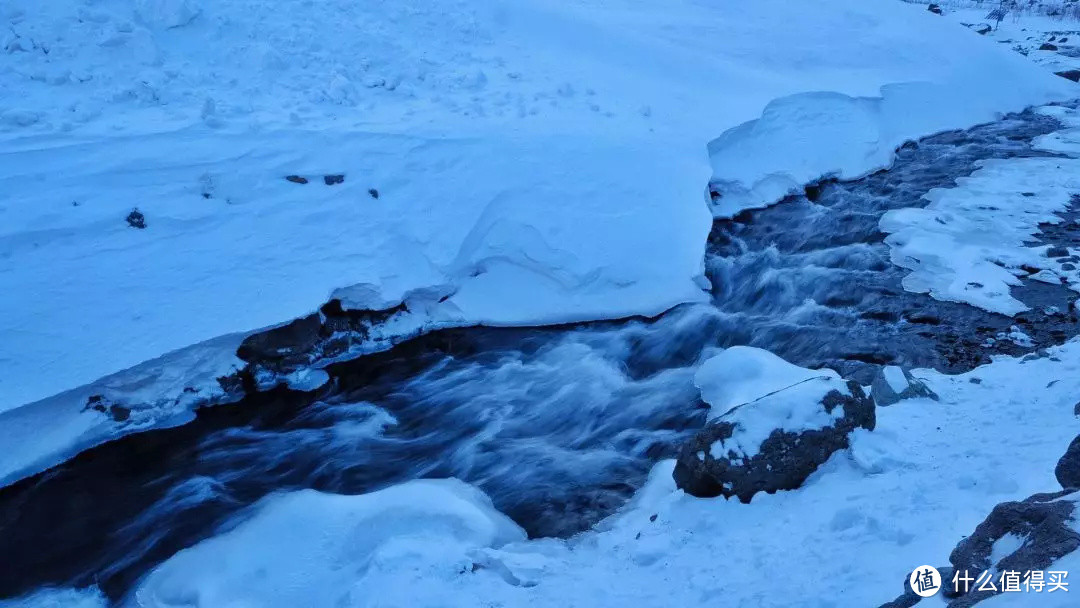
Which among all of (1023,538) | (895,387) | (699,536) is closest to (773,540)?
(699,536)

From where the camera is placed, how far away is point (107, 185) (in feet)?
21.8

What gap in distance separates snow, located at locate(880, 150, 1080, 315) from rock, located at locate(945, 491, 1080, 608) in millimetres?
4339

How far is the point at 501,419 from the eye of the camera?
19.9 ft

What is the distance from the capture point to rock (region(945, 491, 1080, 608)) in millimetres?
2719

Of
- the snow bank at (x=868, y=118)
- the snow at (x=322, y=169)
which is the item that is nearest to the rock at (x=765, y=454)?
the snow at (x=322, y=169)

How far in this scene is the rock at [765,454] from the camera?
4156mm

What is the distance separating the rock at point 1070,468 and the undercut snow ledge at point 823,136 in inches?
242

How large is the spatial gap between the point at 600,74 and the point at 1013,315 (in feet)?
20.3

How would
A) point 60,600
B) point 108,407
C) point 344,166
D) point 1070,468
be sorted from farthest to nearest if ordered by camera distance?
point 344,166, point 108,407, point 60,600, point 1070,468

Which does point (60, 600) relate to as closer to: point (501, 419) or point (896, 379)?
point (501, 419)

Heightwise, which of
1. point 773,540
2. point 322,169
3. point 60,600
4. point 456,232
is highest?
point 322,169

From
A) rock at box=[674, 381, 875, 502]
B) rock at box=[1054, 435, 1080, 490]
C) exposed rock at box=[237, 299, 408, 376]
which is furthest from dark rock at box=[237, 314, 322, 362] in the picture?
rock at box=[1054, 435, 1080, 490]

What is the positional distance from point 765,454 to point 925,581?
115 cm

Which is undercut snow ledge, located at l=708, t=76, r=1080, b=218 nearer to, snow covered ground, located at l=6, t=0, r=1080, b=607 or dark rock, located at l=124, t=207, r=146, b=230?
snow covered ground, located at l=6, t=0, r=1080, b=607
